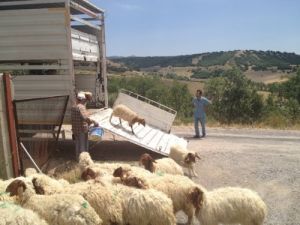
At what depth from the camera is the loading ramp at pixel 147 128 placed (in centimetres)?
1269

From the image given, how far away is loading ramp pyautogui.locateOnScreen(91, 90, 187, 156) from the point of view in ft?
41.6

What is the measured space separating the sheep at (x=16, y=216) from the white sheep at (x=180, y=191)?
8.47 ft

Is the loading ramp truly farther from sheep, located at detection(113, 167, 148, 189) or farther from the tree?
the tree

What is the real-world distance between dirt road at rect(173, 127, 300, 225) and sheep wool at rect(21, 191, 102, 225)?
9.26 feet

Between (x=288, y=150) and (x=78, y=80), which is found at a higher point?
(x=78, y=80)

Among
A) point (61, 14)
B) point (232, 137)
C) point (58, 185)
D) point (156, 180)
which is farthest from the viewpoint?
point (232, 137)

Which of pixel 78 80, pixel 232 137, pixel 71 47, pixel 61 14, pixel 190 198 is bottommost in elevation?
pixel 232 137

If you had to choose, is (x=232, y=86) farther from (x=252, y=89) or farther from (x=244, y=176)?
(x=244, y=176)

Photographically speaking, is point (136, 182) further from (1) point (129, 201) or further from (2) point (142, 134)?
(2) point (142, 134)

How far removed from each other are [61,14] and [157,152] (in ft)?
16.7

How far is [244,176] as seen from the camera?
11445 millimetres

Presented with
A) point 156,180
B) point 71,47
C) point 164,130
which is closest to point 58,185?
point 156,180

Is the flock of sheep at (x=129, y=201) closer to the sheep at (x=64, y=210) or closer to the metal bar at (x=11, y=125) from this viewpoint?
the sheep at (x=64, y=210)

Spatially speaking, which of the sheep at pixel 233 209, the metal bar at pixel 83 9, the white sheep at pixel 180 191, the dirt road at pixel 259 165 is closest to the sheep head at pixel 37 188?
the white sheep at pixel 180 191
